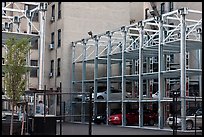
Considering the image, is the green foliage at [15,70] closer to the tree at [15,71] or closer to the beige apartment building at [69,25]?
the tree at [15,71]

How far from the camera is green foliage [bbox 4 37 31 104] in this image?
58.4 feet

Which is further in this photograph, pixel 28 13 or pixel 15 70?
pixel 28 13

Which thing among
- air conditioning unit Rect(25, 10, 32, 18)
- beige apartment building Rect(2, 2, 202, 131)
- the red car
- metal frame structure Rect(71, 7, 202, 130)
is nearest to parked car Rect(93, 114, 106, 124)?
metal frame structure Rect(71, 7, 202, 130)

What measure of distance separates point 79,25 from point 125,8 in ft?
Result: 21.4

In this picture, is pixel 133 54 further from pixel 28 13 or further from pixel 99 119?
pixel 28 13

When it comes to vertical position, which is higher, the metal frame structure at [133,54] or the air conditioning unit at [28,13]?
the air conditioning unit at [28,13]

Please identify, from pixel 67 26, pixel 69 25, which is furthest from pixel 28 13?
pixel 69 25

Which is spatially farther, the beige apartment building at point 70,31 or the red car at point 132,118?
the beige apartment building at point 70,31

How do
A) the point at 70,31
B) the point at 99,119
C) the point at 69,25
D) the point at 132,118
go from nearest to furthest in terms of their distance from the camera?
the point at 132,118
the point at 99,119
the point at 69,25
the point at 70,31

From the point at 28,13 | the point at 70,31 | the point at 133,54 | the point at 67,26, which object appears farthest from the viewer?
the point at 70,31

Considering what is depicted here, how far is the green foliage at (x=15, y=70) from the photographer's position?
1781 cm

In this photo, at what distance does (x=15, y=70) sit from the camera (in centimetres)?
1783

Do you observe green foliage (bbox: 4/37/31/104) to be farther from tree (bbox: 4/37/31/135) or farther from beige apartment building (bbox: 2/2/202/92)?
beige apartment building (bbox: 2/2/202/92)

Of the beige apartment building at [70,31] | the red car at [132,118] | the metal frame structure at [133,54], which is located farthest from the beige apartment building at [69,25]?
the red car at [132,118]
